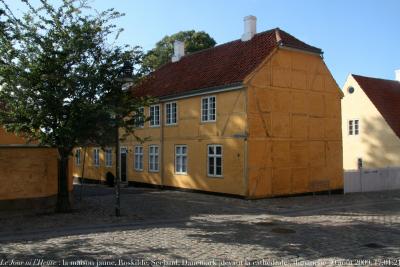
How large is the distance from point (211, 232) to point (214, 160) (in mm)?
10673

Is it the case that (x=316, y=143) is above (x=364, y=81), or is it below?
below

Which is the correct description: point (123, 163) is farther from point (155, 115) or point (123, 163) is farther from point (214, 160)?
point (214, 160)

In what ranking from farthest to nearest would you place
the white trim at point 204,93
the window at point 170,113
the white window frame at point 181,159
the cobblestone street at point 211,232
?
the window at point 170,113, the white window frame at point 181,159, the white trim at point 204,93, the cobblestone street at point 211,232

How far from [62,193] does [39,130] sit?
242 centimetres

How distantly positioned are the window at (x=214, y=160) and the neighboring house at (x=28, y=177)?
8.14m

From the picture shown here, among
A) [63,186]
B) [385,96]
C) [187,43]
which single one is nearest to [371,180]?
[385,96]

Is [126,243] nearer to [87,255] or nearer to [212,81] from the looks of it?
[87,255]

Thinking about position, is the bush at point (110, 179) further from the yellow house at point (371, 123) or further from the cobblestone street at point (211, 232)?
the yellow house at point (371, 123)

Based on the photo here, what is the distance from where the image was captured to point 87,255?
30.7 ft

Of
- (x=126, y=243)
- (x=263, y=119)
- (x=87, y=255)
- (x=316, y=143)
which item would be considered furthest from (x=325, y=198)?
(x=87, y=255)

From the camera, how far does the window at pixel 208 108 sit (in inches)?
917

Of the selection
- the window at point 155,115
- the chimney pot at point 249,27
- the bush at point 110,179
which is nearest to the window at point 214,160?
the window at point 155,115

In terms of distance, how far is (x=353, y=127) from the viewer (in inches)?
1313

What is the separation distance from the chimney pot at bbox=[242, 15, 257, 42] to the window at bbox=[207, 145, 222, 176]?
263 inches
